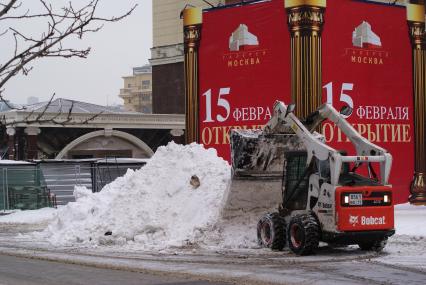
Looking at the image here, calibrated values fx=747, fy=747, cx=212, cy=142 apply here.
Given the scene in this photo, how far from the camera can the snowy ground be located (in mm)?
13484

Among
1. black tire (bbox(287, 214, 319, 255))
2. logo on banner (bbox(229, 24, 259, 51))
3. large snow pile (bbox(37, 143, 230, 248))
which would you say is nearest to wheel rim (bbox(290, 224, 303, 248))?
black tire (bbox(287, 214, 319, 255))

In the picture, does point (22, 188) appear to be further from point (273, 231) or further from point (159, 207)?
point (273, 231)

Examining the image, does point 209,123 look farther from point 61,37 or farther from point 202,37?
point 61,37

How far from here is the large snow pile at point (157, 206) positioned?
60.7 feet

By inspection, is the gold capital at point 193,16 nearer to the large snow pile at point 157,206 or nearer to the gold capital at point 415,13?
the gold capital at point 415,13

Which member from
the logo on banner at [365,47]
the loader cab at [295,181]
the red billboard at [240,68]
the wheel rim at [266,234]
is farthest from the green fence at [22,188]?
the loader cab at [295,181]

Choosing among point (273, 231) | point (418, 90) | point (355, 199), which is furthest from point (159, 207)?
point (418, 90)

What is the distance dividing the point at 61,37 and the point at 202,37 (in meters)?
22.4

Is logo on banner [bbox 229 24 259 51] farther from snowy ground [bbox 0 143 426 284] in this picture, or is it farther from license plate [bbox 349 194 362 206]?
license plate [bbox 349 194 362 206]

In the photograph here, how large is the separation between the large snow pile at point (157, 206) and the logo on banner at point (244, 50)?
668 cm

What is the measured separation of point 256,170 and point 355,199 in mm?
3800

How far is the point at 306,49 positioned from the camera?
25.2 m

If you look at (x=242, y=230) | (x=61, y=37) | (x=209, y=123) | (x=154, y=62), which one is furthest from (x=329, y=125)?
(x=154, y=62)

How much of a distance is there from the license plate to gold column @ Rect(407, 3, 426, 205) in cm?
1314
